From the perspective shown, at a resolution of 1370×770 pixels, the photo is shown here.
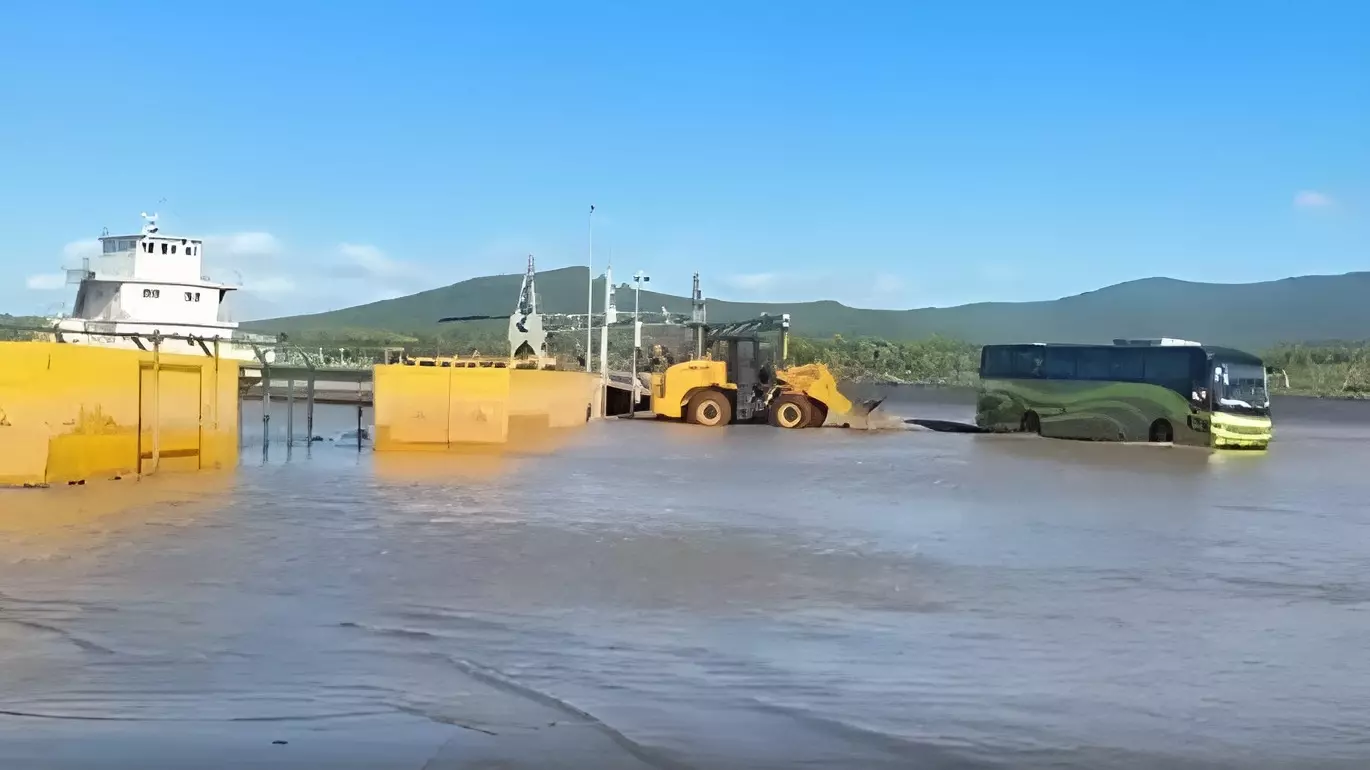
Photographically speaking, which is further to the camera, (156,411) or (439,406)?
(439,406)

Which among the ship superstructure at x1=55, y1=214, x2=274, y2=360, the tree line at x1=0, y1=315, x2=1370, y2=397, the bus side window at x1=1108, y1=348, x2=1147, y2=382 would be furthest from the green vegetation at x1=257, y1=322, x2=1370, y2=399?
the bus side window at x1=1108, y1=348, x2=1147, y2=382

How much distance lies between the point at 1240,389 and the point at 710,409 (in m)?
16.0

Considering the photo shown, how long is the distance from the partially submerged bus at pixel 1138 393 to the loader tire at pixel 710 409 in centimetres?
877

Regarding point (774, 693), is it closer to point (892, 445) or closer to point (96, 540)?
point (96, 540)

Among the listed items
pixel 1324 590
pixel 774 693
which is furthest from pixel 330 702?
pixel 1324 590

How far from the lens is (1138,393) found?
3362 centimetres

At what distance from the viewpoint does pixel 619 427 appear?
39188 millimetres

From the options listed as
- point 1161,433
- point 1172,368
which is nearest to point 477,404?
point 1172,368

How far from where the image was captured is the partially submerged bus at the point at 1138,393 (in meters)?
32.0

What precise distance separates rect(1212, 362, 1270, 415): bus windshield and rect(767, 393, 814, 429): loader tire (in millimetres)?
12588

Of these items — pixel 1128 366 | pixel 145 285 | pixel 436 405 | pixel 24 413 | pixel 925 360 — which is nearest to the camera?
pixel 24 413

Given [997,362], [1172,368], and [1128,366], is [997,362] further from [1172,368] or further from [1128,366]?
[1172,368]

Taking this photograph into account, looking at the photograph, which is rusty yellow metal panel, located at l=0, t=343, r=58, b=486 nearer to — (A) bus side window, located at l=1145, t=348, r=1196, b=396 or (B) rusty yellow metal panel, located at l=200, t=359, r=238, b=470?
(B) rusty yellow metal panel, located at l=200, t=359, r=238, b=470

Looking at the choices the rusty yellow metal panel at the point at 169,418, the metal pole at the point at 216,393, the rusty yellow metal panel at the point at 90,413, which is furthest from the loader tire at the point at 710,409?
the rusty yellow metal panel at the point at 90,413
